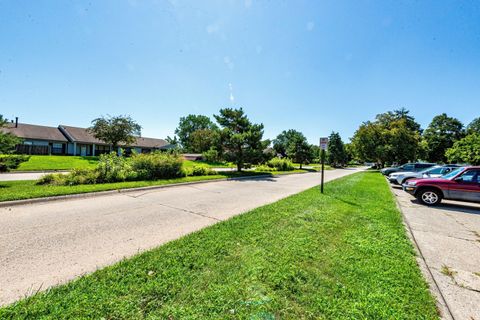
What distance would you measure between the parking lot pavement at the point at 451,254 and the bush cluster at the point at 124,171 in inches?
505

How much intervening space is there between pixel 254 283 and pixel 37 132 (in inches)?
1769

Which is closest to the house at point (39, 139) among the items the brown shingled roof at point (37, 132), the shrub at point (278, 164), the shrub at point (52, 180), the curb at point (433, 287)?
the brown shingled roof at point (37, 132)

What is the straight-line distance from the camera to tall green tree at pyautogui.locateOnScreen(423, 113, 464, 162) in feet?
173

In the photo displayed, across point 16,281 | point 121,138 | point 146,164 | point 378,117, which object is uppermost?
point 378,117

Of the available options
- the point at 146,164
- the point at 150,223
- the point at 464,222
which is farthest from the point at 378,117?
the point at 150,223

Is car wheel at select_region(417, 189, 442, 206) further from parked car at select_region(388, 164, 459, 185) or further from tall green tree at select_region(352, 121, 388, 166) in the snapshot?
tall green tree at select_region(352, 121, 388, 166)

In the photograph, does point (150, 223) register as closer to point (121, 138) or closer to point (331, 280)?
point (331, 280)

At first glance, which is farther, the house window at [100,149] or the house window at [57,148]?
the house window at [100,149]

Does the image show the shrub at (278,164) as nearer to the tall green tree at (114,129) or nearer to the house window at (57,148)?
the tall green tree at (114,129)

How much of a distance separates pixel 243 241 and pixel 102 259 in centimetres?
257

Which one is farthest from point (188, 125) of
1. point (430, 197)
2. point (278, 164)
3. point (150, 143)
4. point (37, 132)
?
point (430, 197)

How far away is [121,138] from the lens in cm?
3228

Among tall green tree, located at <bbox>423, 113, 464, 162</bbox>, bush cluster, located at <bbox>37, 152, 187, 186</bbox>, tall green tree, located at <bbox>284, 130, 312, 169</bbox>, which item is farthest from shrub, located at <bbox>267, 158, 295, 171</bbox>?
tall green tree, located at <bbox>423, 113, 464, 162</bbox>

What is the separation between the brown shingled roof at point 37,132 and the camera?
3056 cm
